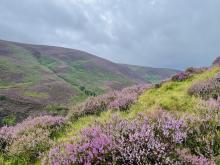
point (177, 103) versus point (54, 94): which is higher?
point (177, 103)

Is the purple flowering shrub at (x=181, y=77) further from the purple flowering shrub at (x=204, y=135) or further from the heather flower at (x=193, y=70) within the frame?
the purple flowering shrub at (x=204, y=135)

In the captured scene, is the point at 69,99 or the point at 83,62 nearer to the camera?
the point at 69,99

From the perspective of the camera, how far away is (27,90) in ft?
216

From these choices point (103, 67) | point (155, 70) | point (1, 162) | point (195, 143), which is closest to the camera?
point (195, 143)

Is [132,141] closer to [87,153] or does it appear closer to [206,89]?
[87,153]

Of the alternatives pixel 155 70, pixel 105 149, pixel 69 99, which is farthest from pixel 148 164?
pixel 155 70

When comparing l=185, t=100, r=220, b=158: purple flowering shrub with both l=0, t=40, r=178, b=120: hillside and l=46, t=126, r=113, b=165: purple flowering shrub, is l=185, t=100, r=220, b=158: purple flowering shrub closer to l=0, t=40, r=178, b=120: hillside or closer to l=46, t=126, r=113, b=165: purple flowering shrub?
l=46, t=126, r=113, b=165: purple flowering shrub

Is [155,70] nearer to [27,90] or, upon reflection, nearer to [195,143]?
[27,90]

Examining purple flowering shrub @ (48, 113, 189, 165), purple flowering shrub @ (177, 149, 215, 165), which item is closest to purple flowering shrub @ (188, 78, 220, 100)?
purple flowering shrub @ (48, 113, 189, 165)

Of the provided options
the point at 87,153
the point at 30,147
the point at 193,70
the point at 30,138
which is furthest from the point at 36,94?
the point at 87,153

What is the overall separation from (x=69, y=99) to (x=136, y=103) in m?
49.1

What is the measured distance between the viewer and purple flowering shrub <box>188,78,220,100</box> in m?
10.6

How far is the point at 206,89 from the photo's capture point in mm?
11078

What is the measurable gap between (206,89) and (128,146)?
6.75m
